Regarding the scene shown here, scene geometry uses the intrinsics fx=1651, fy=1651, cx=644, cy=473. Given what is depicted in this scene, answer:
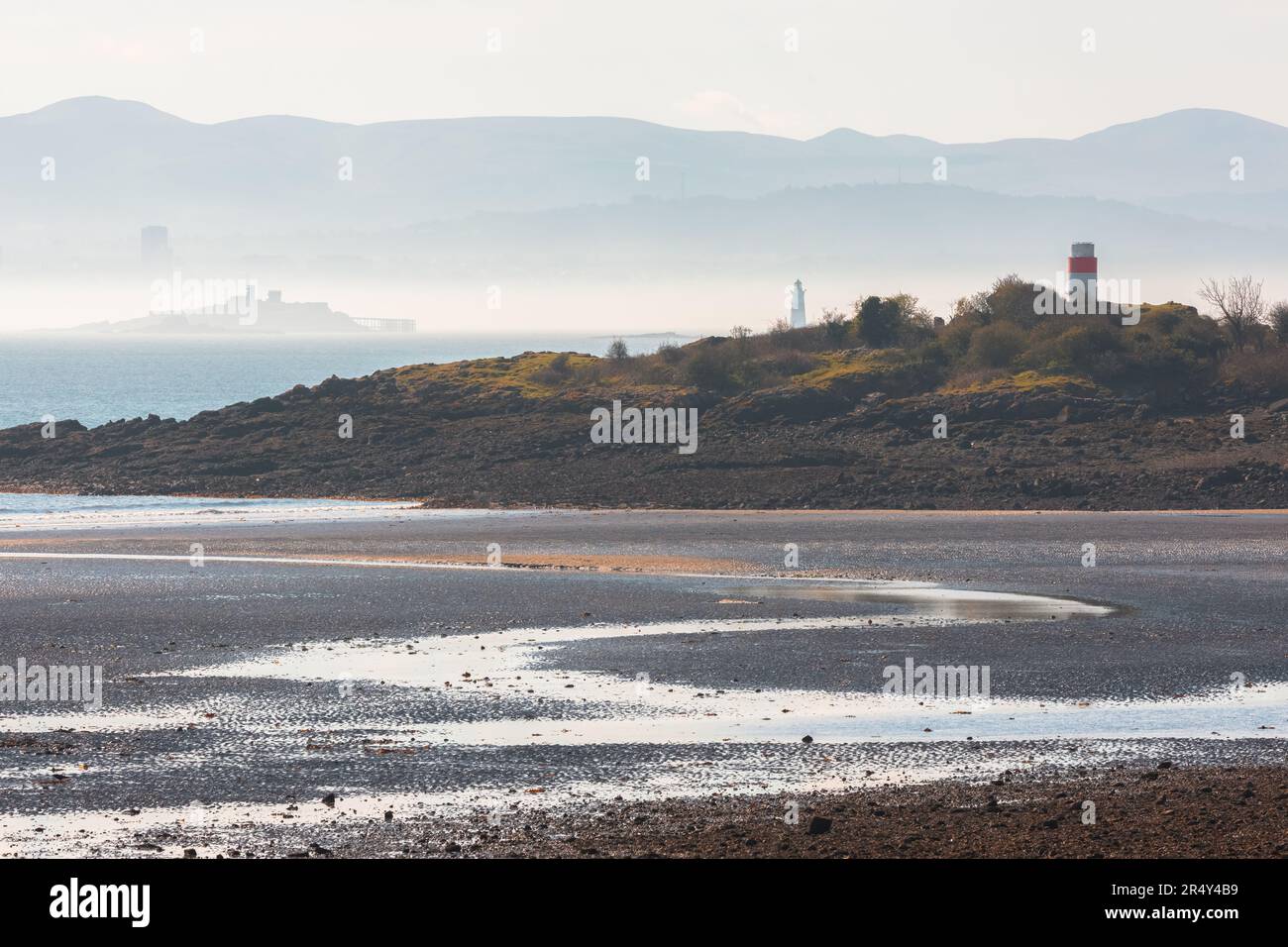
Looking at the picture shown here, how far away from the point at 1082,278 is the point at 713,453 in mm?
30362

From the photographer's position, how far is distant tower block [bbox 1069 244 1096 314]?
7819cm

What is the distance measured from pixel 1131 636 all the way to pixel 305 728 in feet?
41.2

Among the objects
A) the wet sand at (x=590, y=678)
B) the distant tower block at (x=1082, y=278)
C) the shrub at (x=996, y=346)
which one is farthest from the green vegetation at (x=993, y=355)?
the wet sand at (x=590, y=678)

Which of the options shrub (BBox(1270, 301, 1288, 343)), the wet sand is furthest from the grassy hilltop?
the wet sand

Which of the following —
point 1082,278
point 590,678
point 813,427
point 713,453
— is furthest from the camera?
point 1082,278

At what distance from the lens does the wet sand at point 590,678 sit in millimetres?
14258

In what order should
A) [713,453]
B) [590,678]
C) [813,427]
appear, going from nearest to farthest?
[590,678] < [713,453] < [813,427]

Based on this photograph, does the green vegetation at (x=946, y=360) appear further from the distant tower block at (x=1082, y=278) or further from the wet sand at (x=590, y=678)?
the wet sand at (x=590, y=678)

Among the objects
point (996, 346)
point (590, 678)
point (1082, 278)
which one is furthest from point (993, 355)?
point (590, 678)

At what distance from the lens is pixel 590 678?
2067 centimetres

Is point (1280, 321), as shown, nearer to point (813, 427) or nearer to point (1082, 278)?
point (1082, 278)
